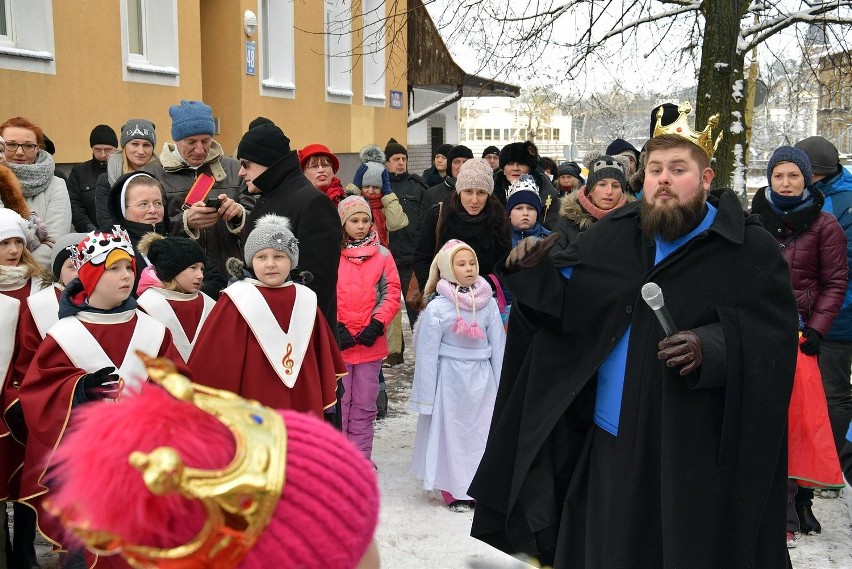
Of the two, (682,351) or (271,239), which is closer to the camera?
(682,351)

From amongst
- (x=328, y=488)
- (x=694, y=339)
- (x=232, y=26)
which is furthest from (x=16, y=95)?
(x=328, y=488)

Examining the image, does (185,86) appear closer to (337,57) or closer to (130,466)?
(337,57)

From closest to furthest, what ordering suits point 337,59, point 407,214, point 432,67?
1. point 407,214
2. point 337,59
3. point 432,67

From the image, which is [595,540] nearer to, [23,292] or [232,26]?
[23,292]

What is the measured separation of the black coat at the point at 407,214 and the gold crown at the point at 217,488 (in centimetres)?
814

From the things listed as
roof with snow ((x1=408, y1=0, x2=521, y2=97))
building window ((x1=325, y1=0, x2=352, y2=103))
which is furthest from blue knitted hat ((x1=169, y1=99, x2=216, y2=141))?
roof with snow ((x1=408, y1=0, x2=521, y2=97))

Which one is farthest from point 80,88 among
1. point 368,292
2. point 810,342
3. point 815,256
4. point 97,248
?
point 810,342

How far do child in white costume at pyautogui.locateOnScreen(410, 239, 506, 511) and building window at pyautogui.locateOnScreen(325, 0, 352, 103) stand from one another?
11.6m

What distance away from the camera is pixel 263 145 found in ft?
16.7

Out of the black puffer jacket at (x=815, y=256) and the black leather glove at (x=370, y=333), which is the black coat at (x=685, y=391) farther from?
the black leather glove at (x=370, y=333)

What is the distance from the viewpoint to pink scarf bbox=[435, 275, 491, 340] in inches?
235

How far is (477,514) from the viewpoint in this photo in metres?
3.94

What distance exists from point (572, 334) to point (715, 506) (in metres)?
0.77

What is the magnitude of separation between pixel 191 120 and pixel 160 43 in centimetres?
680
